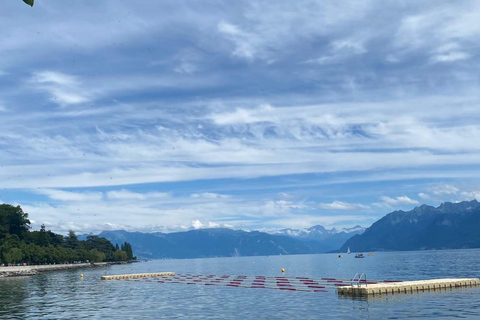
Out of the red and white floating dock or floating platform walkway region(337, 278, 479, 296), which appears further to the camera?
the red and white floating dock

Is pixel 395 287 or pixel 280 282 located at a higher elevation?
pixel 395 287

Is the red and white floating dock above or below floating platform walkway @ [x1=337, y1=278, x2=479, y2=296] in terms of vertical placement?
below

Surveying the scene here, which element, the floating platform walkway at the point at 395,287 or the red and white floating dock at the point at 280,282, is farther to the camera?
the red and white floating dock at the point at 280,282

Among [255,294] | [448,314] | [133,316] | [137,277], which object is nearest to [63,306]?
[133,316]

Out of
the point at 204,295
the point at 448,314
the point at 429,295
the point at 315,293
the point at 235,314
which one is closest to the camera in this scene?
the point at 448,314

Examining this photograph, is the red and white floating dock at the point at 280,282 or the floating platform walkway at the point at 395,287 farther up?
the floating platform walkway at the point at 395,287

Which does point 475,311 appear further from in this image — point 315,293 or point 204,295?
point 204,295

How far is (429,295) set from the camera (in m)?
72.8

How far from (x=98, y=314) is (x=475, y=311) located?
1914 inches

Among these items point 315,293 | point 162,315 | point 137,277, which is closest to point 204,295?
point 315,293

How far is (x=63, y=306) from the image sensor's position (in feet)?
247

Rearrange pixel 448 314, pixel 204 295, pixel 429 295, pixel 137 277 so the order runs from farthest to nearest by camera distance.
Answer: pixel 137 277
pixel 204 295
pixel 429 295
pixel 448 314

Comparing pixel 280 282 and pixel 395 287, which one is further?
pixel 280 282

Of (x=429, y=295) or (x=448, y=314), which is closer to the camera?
(x=448, y=314)
